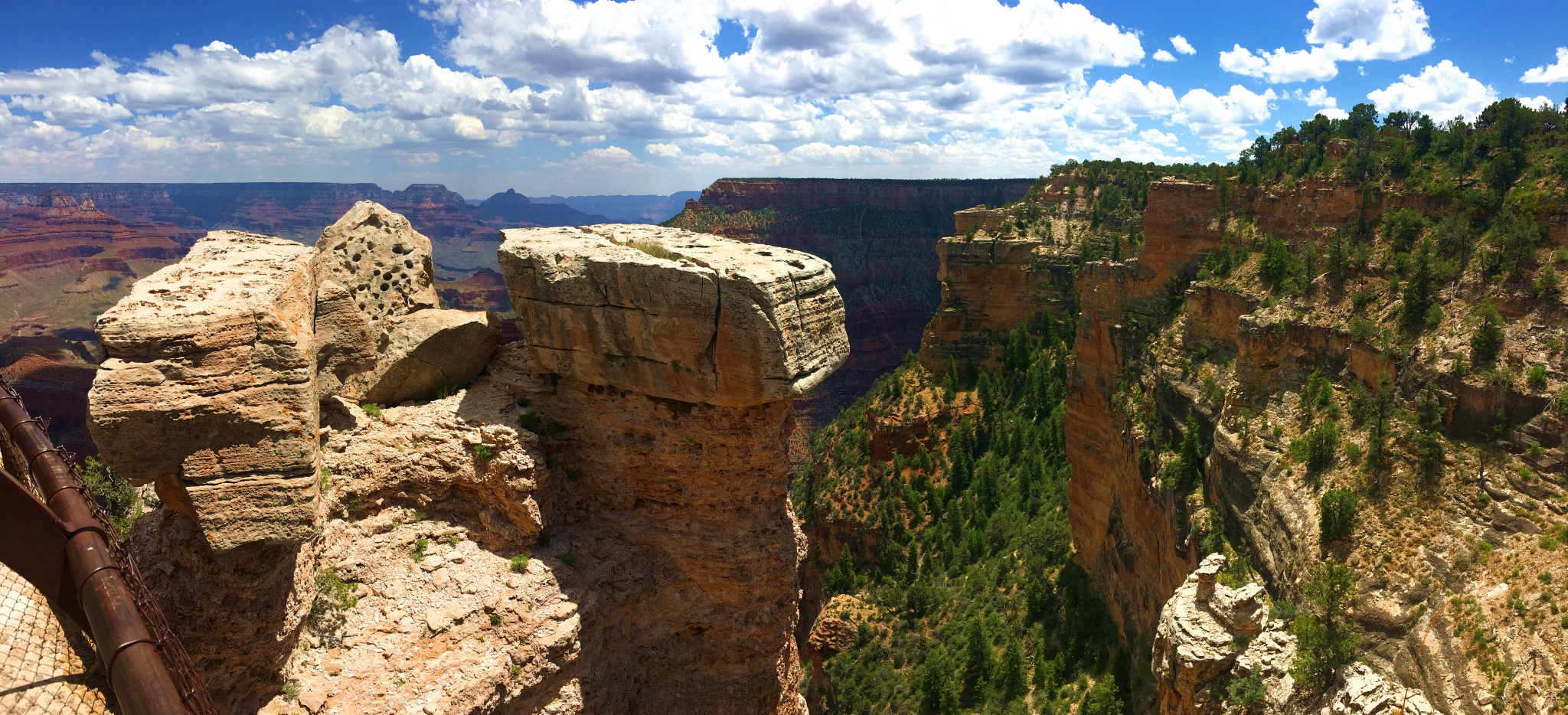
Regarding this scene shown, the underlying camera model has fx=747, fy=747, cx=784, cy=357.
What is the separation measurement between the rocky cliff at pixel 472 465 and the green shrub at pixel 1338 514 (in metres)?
14.8

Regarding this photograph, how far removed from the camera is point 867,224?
504 feet

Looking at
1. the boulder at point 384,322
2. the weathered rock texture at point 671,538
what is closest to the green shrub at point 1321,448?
the weathered rock texture at point 671,538

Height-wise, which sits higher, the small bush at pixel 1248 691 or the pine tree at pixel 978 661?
the small bush at pixel 1248 691

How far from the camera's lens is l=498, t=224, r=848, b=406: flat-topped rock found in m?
14.8

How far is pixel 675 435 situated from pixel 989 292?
54591 millimetres

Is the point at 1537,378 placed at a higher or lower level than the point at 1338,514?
higher

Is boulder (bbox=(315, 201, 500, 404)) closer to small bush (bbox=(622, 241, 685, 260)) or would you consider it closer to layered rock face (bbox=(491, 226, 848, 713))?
layered rock face (bbox=(491, 226, 848, 713))

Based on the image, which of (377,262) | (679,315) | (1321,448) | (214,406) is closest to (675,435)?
(679,315)

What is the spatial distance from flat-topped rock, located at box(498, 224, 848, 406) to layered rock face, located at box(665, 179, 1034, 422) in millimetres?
123132

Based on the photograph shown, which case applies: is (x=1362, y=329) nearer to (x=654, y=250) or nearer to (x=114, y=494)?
(x=654, y=250)

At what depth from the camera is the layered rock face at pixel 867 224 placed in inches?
5679

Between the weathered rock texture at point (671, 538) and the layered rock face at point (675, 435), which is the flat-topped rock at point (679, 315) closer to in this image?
the layered rock face at point (675, 435)

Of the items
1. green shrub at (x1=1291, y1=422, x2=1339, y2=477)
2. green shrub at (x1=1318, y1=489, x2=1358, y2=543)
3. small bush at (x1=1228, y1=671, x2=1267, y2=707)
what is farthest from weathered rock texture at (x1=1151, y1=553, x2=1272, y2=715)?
green shrub at (x1=1291, y1=422, x2=1339, y2=477)

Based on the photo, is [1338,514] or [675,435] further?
[1338,514]
